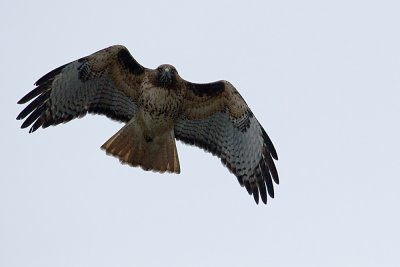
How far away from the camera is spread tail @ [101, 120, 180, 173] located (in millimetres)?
12219

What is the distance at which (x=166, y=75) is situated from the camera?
11773mm

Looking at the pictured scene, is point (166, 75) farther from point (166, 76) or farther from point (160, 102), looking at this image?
point (160, 102)

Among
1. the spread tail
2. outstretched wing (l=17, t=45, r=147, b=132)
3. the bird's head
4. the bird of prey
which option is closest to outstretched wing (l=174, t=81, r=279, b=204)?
the bird of prey

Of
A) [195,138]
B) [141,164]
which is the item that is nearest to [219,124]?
A: [195,138]

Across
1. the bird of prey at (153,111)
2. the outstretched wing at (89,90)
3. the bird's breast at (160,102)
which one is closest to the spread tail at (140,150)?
the bird of prey at (153,111)

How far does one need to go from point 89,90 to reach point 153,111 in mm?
1106

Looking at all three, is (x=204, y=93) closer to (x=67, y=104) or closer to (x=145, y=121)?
(x=145, y=121)

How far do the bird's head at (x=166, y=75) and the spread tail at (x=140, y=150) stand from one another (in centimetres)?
87

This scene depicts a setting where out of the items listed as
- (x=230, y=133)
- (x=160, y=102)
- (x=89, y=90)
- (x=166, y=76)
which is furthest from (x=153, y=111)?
(x=230, y=133)

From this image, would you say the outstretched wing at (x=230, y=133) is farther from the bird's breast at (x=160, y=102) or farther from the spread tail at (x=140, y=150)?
the spread tail at (x=140, y=150)

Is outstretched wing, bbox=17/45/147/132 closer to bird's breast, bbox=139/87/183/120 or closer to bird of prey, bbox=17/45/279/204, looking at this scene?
bird of prey, bbox=17/45/279/204

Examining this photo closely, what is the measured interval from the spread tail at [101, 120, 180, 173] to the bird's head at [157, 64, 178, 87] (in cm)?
87

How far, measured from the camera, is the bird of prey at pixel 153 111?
12.1 metres

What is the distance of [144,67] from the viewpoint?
12.1 m
